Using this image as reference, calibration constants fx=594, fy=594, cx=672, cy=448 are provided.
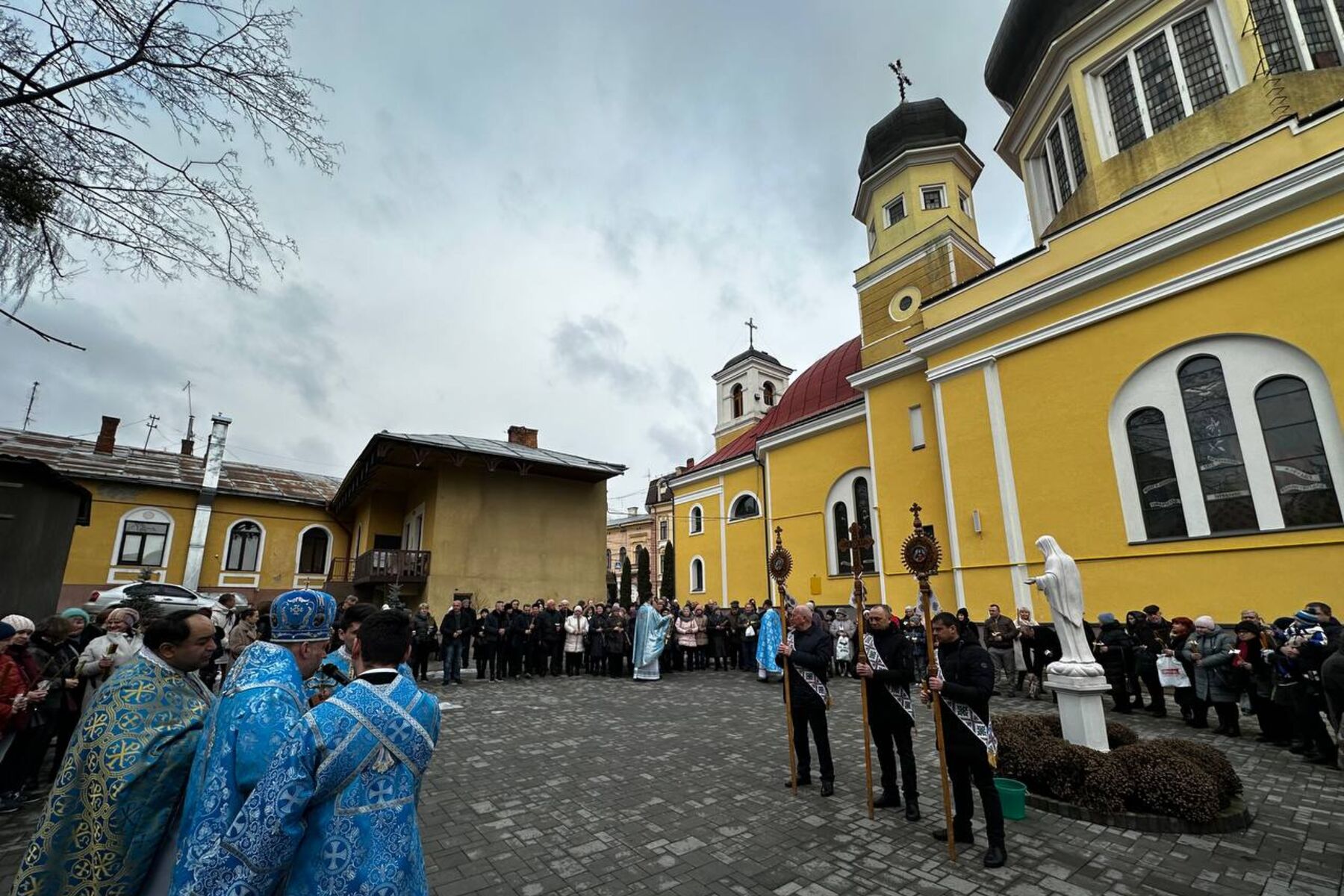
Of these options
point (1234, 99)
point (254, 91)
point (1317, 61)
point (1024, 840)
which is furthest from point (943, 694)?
point (1317, 61)

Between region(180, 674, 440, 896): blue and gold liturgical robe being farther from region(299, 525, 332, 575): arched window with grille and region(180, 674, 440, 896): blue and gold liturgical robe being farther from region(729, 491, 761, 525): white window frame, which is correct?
region(299, 525, 332, 575): arched window with grille

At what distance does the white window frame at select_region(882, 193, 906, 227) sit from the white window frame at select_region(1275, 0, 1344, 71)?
32.3 ft

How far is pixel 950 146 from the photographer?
20.9 metres

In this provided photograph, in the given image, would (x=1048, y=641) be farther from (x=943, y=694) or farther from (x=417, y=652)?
(x=417, y=652)

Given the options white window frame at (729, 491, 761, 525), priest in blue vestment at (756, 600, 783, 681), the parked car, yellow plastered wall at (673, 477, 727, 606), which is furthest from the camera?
yellow plastered wall at (673, 477, 727, 606)

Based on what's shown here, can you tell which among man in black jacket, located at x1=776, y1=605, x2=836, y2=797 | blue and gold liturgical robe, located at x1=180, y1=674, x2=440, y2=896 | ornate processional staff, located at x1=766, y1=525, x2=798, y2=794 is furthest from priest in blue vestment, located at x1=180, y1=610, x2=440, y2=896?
ornate processional staff, located at x1=766, y1=525, x2=798, y2=794

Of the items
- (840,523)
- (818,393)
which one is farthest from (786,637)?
(818,393)

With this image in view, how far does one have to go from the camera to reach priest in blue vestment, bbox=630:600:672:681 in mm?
14719

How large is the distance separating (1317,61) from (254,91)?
20366 millimetres

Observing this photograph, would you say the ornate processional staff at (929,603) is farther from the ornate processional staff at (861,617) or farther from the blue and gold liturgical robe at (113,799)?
the blue and gold liturgical robe at (113,799)

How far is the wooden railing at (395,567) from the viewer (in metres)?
18.7

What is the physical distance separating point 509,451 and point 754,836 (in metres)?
17.3

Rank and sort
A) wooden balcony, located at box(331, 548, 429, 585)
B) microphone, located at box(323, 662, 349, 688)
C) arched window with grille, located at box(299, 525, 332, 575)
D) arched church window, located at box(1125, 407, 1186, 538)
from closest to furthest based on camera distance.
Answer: microphone, located at box(323, 662, 349, 688), arched church window, located at box(1125, 407, 1186, 538), wooden balcony, located at box(331, 548, 429, 585), arched window with grille, located at box(299, 525, 332, 575)

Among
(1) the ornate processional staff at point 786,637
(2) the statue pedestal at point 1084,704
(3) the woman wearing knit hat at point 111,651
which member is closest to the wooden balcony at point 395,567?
(3) the woman wearing knit hat at point 111,651
